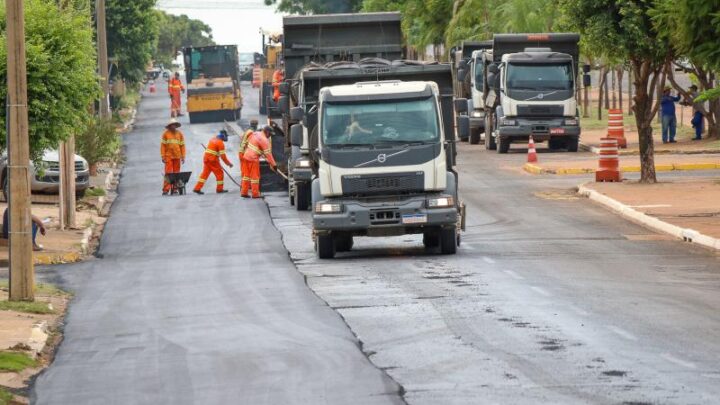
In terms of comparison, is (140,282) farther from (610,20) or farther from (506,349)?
(610,20)

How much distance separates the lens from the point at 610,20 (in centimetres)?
3622

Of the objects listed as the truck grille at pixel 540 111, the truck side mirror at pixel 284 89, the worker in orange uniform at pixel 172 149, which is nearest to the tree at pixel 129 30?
the truck grille at pixel 540 111

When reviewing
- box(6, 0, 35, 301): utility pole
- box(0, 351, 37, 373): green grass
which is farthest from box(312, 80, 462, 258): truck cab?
box(0, 351, 37, 373): green grass

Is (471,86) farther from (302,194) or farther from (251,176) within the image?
(302,194)

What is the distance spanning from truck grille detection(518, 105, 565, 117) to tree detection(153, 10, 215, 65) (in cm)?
10621

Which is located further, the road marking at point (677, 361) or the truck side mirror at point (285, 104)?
the truck side mirror at point (285, 104)

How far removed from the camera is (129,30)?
3091 inches

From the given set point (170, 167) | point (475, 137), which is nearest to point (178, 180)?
point (170, 167)

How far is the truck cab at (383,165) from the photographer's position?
24.2 metres

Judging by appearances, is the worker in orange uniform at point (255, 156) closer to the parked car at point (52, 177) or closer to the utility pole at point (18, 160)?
the parked car at point (52, 177)

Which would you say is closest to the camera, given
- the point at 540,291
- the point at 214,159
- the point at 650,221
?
the point at 540,291

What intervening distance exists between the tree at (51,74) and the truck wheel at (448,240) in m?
5.86

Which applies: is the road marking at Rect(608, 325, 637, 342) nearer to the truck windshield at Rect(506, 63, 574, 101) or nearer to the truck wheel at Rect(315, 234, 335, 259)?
the truck wheel at Rect(315, 234, 335, 259)

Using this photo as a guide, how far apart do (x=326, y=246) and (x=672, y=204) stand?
9772 mm
